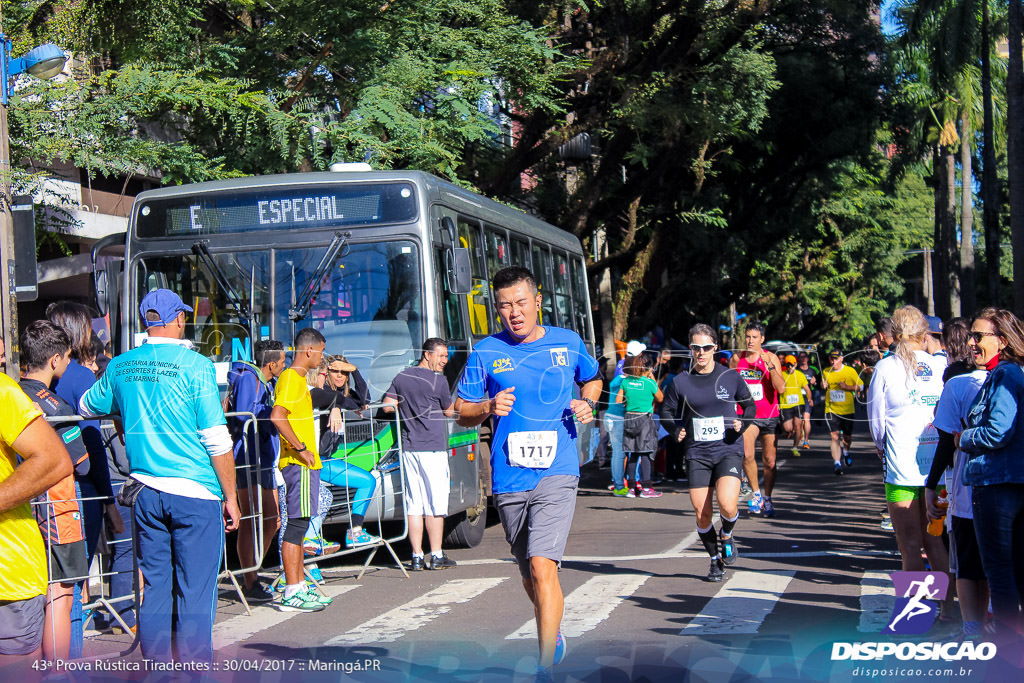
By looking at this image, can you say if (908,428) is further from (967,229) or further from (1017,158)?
(967,229)

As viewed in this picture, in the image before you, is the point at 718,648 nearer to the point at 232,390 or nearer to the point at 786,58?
the point at 232,390

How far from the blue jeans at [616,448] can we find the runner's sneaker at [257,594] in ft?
25.0

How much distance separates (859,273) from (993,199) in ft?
40.3

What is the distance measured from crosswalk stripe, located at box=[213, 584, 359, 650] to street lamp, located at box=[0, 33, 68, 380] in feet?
12.7

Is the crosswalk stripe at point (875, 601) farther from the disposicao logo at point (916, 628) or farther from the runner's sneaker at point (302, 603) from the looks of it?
the runner's sneaker at point (302, 603)

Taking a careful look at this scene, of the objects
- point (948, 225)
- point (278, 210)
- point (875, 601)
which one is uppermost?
point (948, 225)

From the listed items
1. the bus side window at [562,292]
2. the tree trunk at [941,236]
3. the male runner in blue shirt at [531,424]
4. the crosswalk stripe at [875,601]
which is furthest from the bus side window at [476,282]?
the tree trunk at [941,236]

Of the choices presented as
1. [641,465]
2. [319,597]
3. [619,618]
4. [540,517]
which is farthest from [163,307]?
[641,465]

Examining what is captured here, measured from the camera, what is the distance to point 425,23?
16.2 m

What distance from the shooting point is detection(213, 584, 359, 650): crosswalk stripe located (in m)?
7.17

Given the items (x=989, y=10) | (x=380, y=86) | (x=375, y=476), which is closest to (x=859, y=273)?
(x=989, y=10)

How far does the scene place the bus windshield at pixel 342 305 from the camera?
9.86 metres

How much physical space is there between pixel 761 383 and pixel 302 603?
6630mm

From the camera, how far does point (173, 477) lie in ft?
17.8
